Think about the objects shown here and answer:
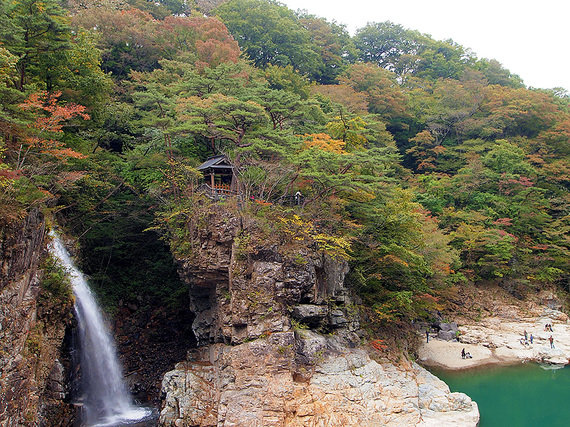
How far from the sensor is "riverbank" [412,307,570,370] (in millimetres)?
20500

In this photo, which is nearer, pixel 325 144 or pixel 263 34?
pixel 325 144

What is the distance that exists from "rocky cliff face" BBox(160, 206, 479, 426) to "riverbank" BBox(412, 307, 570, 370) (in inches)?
215

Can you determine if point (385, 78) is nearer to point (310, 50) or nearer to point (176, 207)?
point (310, 50)

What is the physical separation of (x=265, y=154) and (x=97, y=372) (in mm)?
10593

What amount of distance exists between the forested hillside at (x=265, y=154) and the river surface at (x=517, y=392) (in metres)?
3.54

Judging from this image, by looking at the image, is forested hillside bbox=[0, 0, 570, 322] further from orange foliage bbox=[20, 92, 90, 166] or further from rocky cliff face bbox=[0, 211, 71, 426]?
rocky cliff face bbox=[0, 211, 71, 426]

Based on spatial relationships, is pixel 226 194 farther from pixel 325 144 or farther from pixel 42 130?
pixel 42 130

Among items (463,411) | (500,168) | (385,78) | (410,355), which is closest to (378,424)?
(463,411)

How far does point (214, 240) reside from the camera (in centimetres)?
1486

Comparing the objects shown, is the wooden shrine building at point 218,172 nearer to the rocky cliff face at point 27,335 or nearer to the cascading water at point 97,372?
the cascading water at point 97,372

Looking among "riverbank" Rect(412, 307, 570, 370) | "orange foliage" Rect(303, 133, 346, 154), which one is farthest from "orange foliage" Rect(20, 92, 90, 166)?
"riverbank" Rect(412, 307, 570, 370)

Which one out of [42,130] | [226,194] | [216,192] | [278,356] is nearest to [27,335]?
[42,130]

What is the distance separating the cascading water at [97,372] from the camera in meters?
14.4

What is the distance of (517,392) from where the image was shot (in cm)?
1820
